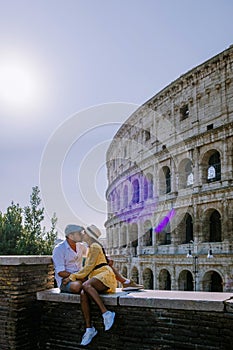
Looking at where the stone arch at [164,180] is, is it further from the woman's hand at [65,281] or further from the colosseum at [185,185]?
the woman's hand at [65,281]

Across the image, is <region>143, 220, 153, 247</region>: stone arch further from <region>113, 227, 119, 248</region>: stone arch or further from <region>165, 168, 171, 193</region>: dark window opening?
<region>113, 227, 119, 248</region>: stone arch

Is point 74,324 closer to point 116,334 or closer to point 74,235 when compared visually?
point 116,334

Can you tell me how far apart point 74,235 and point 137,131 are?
2450 cm

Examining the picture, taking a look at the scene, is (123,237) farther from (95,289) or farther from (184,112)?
(95,289)

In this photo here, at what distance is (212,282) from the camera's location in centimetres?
2172

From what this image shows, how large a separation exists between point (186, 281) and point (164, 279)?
173 centimetres

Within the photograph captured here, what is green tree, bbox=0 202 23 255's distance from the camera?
2538 centimetres

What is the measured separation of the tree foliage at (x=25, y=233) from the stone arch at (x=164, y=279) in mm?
7564

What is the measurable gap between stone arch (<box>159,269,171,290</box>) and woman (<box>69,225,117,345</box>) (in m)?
19.8

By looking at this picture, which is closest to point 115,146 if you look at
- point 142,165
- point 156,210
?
point 142,165

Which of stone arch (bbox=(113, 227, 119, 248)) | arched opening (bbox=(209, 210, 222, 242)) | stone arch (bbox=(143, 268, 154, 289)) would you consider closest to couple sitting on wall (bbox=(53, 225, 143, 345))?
arched opening (bbox=(209, 210, 222, 242))

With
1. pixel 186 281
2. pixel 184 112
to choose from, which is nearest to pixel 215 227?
pixel 186 281

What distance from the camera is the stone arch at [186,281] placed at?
22859 mm

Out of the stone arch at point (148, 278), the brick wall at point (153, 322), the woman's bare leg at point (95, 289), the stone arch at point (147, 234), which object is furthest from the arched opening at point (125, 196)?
the woman's bare leg at point (95, 289)
